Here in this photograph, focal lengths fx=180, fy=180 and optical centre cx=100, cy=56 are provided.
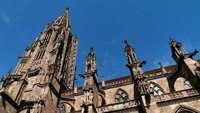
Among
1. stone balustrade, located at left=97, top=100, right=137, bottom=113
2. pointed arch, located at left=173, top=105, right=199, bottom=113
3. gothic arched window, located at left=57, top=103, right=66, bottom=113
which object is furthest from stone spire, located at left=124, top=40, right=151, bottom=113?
gothic arched window, located at left=57, top=103, right=66, bottom=113

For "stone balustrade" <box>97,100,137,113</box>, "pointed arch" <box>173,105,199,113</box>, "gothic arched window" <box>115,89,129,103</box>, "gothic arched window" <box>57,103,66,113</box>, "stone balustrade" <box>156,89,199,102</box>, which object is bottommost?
"pointed arch" <box>173,105,199,113</box>

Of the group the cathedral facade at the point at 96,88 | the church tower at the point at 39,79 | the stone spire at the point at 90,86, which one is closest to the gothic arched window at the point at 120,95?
the cathedral facade at the point at 96,88

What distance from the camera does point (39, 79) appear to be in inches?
704

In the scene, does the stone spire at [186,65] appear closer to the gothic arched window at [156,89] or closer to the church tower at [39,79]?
the gothic arched window at [156,89]

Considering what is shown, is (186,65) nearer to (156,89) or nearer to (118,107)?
(118,107)

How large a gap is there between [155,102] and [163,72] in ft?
28.5

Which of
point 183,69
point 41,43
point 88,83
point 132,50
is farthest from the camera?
point 41,43

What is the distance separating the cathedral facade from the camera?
10.3 meters

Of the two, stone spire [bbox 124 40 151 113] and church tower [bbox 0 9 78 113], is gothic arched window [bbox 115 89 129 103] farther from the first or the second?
church tower [bbox 0 9 78 113]

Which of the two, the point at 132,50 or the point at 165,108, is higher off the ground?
the point at 132,50

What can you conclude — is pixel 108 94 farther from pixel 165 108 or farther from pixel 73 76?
pixel 73 76

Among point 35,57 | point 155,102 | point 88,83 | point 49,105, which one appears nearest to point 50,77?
point 49,105

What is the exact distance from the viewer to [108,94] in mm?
17656

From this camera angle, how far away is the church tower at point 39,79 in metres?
14.1
